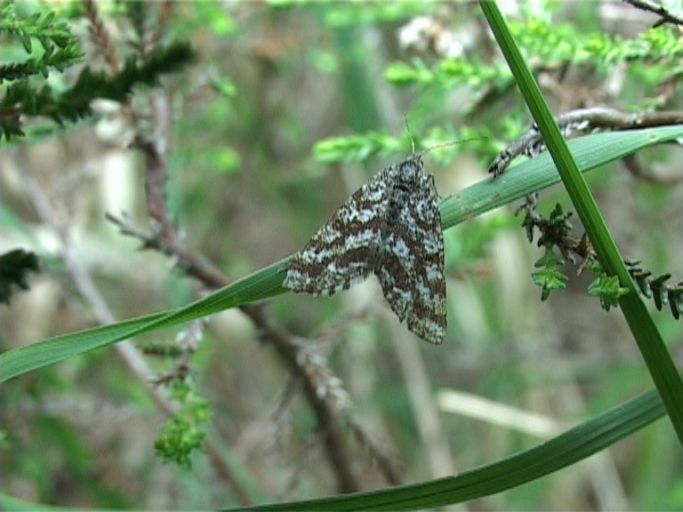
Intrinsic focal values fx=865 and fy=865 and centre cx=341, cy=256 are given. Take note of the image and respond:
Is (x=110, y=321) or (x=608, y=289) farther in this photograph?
(x=110, y=321)

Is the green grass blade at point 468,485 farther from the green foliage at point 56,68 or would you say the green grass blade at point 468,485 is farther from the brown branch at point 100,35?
the brown branch at point 100,35

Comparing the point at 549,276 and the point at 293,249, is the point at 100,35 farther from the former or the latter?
the point at 293,249

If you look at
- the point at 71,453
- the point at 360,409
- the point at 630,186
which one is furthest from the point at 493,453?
the point at 71,453

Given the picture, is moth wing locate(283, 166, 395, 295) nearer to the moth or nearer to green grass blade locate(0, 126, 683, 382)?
the moth

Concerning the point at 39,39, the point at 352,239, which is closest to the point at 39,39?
the point at 39,39

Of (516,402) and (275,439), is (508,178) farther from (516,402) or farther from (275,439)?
(516,402)

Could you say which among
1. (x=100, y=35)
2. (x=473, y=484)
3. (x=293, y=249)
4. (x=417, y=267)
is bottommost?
(x=473, y=484)

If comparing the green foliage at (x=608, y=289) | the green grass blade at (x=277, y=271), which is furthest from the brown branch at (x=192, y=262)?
the green foliage at (x=608, y=289)
